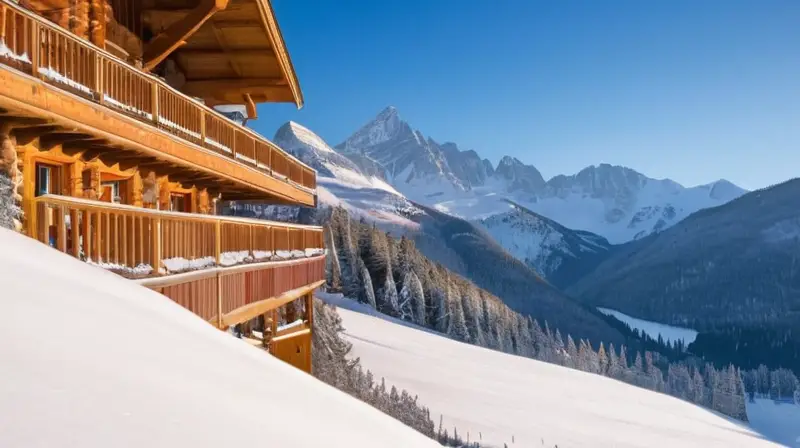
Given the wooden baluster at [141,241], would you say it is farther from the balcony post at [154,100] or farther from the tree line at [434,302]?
the tree line at [434,302]

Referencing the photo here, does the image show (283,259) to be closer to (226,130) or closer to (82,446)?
(226,130)

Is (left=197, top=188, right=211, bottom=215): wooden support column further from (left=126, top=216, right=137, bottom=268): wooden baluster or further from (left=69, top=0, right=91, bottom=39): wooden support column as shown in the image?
(left=126, top=216, right=137, bottom=268): wooden baluster

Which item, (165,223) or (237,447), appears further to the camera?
(165,223)

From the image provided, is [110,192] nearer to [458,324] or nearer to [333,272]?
[333,272]

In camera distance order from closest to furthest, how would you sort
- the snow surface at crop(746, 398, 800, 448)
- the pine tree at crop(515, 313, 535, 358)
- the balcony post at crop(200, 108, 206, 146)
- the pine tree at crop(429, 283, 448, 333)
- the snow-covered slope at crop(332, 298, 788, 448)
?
the balcony post at crop(200, 108, 206, 146) → the snow-covered slope at crop(332, 298, 788, 448) → the pine tree at crop(429, 283, 448, 333) → the pine tree at crop(515, 313, 535, 358) → the snow surface at crop(746, 398, 800, 448)

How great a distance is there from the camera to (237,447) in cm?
326

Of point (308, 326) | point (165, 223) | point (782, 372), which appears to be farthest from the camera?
point (782, 372)

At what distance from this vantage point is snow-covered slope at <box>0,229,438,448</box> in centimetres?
297

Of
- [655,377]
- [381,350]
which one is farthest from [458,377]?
[655,377]

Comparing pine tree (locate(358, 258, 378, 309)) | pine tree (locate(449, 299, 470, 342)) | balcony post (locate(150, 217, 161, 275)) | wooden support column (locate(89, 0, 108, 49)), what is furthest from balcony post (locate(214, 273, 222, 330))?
pine tree (locate(449, 299, 470, 342))

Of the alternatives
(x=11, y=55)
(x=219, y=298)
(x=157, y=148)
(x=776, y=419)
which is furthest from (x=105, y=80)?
(x=776, y=419)

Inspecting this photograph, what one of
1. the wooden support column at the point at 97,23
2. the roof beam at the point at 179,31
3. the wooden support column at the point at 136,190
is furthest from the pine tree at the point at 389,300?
the wooden support column at the point at 97,23

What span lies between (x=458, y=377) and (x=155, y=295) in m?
50.1

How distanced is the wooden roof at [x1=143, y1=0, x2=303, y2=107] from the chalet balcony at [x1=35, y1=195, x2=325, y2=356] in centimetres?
438
